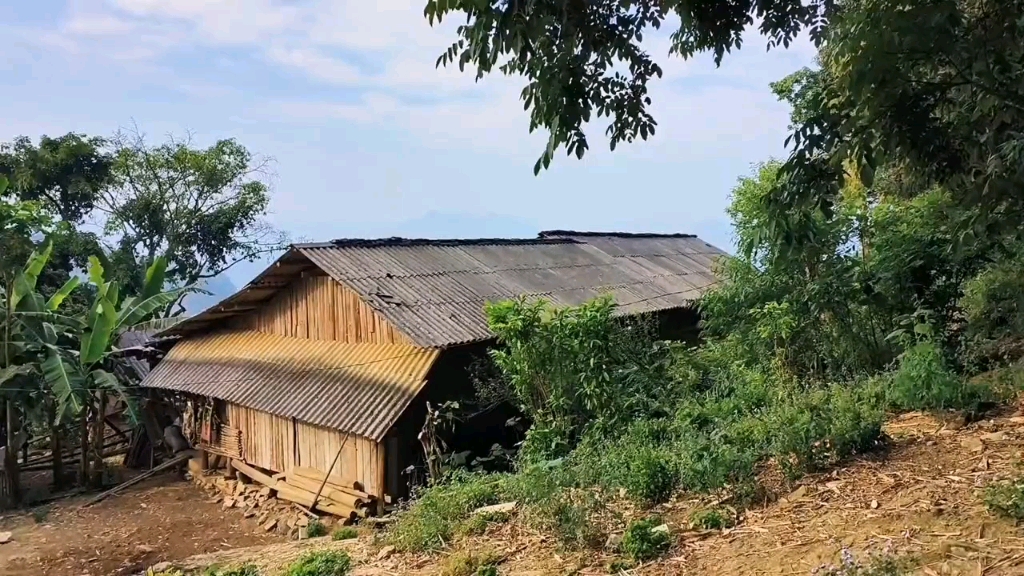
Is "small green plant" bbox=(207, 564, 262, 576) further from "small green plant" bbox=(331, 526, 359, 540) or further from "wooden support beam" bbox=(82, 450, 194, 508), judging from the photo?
"wooden support beam" bbox=(82, 450, 194, 508)

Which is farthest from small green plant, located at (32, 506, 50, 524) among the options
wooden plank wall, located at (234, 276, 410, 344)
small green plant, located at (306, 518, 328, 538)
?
small green plant, located at (306, 518, 328, 538)

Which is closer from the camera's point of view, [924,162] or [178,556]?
[924,162]

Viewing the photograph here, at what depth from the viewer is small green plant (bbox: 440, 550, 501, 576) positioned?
4887mm

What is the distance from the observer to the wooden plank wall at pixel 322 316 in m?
11.2

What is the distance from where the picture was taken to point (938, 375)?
21.3 feet

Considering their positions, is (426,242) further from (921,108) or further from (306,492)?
(921,108)

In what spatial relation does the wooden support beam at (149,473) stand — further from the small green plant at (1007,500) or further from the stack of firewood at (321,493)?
the small green plant at (1007,500)

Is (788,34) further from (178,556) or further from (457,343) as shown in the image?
(178,556)

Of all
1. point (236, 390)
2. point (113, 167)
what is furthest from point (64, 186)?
point (236, 390)

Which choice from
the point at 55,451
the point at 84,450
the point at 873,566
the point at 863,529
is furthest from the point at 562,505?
the point at 55,451

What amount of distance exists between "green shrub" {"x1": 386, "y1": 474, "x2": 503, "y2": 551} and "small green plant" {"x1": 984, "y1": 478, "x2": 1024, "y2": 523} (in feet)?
12.4

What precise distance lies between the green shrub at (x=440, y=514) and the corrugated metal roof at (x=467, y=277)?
3.10 m

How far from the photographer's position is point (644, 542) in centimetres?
443

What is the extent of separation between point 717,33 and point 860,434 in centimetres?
310
